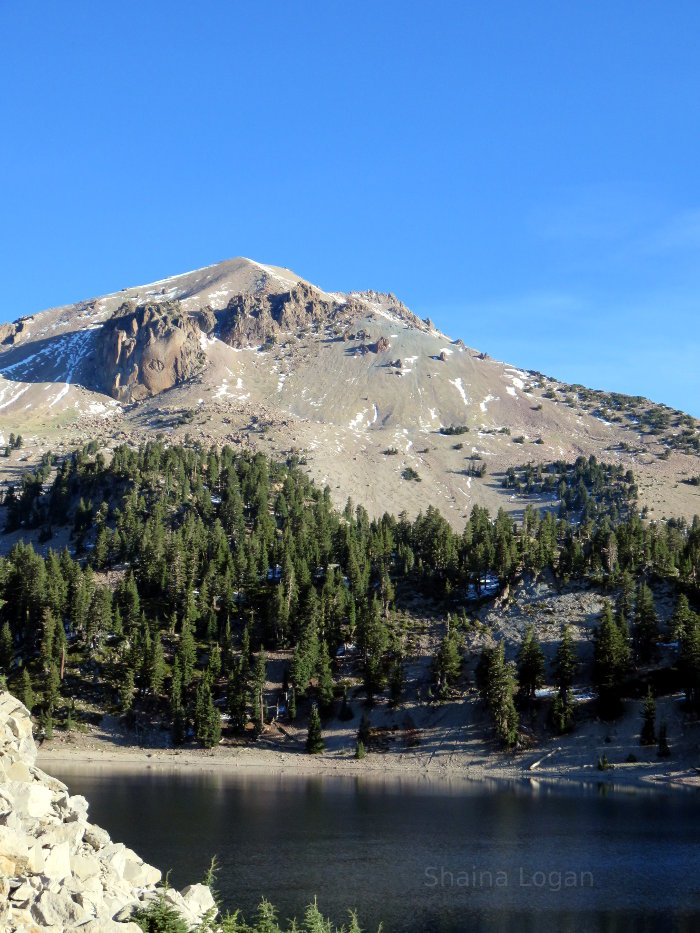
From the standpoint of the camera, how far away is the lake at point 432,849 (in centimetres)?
5225

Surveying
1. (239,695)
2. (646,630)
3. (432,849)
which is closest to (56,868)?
(432,849)

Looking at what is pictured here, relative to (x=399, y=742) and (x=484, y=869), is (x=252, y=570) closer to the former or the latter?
(x=399, y=742)

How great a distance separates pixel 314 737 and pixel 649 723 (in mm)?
47128

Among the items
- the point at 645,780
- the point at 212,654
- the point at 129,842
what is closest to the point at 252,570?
the point at 212,654

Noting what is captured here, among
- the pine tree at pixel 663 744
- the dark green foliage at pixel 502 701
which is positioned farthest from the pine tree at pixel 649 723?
the dark green foliage at pixel 502 701

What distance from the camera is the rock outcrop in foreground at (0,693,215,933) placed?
2161 centimetres

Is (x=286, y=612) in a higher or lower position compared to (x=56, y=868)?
higher

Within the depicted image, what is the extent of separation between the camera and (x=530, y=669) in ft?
406

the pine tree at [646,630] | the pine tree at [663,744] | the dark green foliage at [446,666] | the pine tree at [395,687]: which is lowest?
the pine tree at [663,744]

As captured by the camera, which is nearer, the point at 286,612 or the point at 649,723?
the point at 649,723

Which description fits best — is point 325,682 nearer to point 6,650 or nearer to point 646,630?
point 646,630

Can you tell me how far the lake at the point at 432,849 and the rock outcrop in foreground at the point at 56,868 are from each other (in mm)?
20891

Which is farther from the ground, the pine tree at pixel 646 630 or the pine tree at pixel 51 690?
the pine tree at pixel 646 630

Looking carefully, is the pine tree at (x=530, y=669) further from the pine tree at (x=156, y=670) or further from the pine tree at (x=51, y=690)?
the pine tree at (x=51, y=690)
